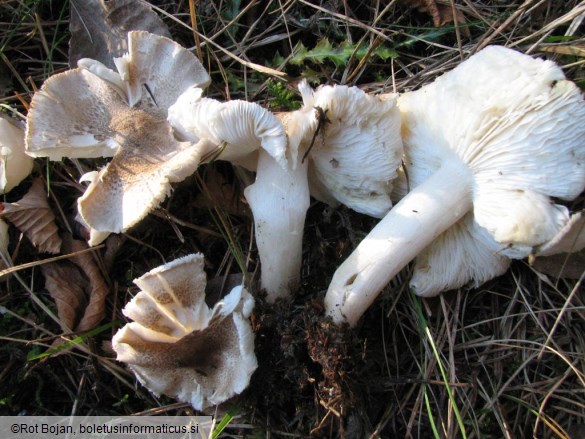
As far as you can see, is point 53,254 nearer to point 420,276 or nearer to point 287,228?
point 287,228

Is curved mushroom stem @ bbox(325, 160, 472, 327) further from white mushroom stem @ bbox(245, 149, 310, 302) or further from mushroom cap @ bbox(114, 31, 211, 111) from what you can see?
mushroom cap @ bbox(114, 31, 211, 111)

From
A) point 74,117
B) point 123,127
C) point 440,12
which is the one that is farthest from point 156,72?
point 440,12

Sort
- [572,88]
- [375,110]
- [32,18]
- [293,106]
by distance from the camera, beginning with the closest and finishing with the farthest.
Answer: [572,88] → [375,110] → [293,106] → [32,18]

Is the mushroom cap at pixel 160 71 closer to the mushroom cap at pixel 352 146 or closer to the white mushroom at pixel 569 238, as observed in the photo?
the mushroom cap at pixel 352 146

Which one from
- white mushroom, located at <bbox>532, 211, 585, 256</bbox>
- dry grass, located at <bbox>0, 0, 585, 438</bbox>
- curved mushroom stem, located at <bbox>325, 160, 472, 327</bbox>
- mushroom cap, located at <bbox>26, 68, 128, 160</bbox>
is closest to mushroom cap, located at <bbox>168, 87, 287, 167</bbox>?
mushroom cap, located at <bbox>26, 68, 128, 160</bbox>

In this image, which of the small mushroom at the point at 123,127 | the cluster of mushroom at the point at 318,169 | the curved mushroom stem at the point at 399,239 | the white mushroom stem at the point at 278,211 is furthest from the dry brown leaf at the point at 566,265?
the small mushroom at the point at 123,127

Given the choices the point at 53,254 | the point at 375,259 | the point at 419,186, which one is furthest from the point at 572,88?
the point at 53,254
